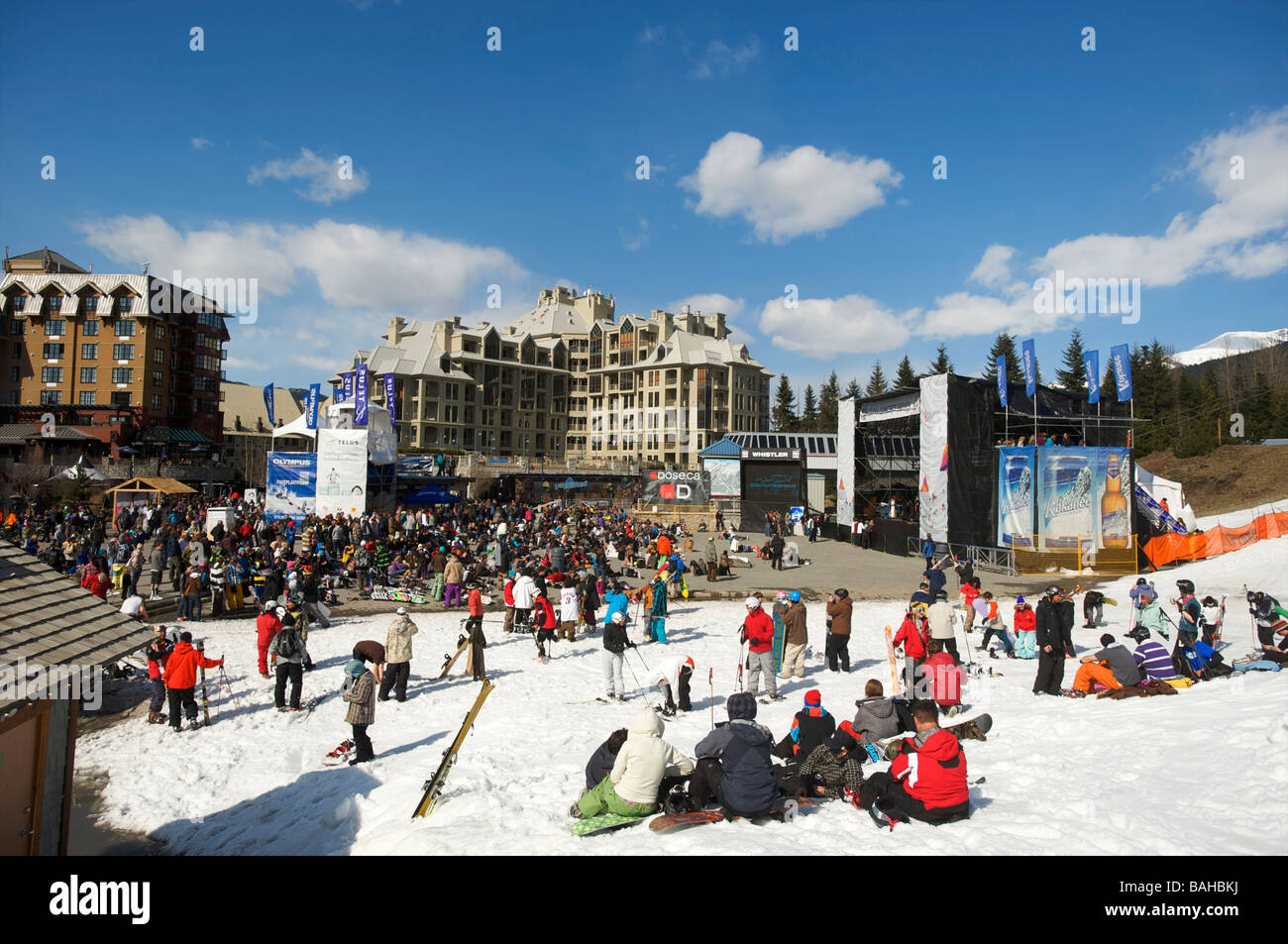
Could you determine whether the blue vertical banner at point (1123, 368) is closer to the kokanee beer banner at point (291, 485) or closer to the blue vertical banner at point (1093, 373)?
the blue vertical banner at point (1093, 373)

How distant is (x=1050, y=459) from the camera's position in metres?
26.6

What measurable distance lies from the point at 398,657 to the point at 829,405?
80.5 metres

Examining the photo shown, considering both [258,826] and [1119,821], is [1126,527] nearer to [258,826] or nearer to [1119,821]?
[1119,821]

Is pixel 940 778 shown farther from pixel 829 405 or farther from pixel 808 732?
pixel 829 405

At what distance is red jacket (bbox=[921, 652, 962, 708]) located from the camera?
30.2 feet

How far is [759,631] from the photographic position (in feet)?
34.6

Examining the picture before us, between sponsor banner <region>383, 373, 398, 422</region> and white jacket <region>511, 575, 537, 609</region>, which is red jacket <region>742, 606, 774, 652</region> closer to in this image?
white jacket <region>511, 575, 537, 609</region>

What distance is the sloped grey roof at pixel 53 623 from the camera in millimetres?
6996

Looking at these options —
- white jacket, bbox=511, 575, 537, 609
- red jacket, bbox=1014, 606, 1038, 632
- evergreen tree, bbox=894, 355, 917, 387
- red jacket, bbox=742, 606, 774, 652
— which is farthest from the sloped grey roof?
evergreen tree, bbox=894, 355, 917, 387

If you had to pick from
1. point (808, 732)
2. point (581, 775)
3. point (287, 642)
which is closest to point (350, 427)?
point (287, 642)

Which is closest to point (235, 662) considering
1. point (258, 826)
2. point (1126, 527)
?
point (258, 826)

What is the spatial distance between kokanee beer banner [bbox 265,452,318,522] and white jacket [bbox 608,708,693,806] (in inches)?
1050

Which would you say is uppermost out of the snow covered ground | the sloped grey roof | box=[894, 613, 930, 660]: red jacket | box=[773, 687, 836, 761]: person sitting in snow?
the sloped grey roof
